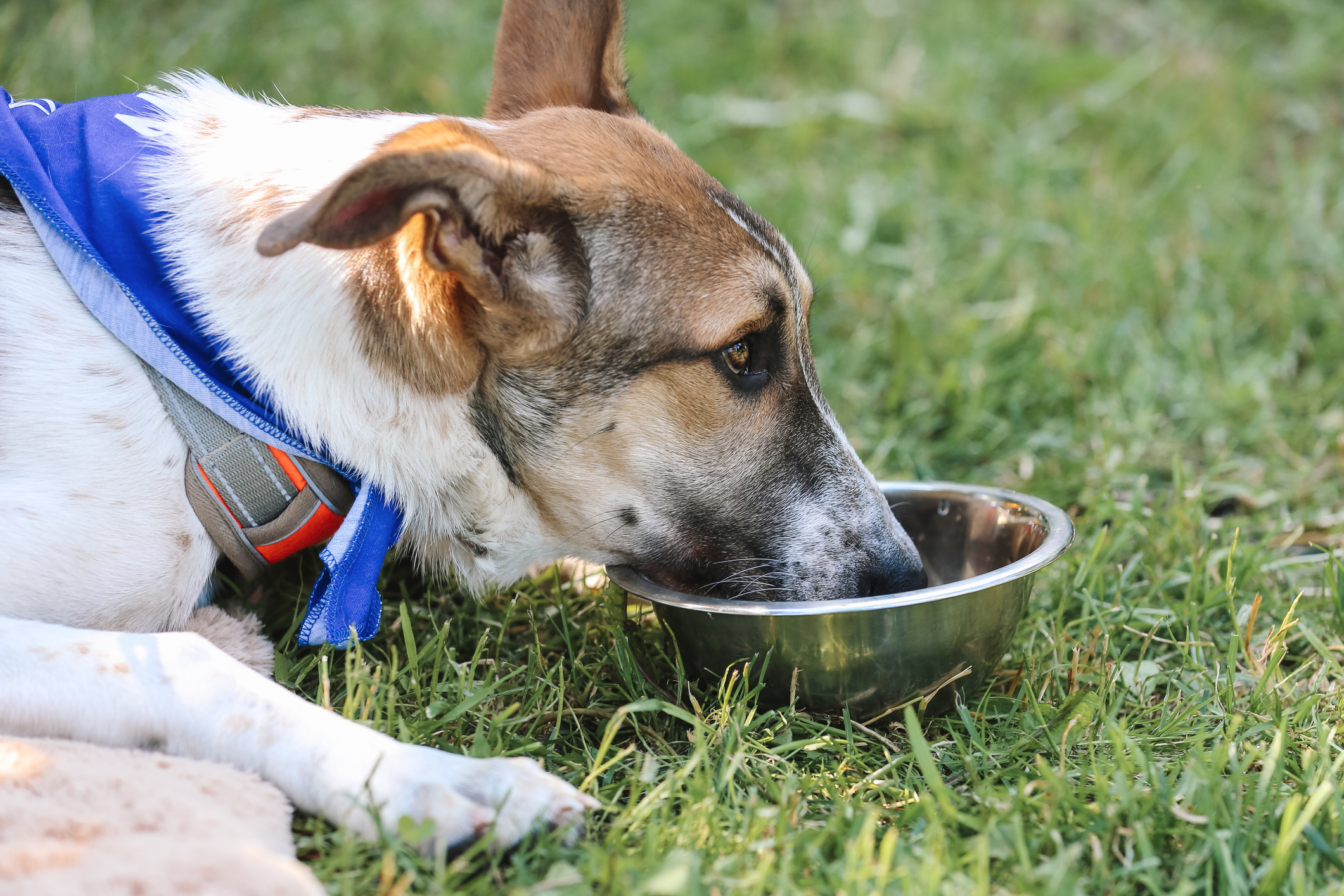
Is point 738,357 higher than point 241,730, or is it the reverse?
point 738,357

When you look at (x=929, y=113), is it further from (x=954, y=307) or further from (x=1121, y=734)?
(x=1121, y=734)

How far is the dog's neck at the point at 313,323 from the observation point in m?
2.77

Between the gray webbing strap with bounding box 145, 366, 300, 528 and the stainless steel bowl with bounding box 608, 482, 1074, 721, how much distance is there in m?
0.93

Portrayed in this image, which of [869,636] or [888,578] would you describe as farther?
[888,578]

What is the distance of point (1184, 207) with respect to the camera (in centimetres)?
646

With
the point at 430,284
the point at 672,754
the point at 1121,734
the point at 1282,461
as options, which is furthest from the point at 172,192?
the point at 1282,461

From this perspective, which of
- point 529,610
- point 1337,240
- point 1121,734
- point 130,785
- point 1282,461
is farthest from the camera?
point 1337,240

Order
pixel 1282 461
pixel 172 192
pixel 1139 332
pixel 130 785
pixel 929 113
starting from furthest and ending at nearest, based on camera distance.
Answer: pixel 929 113
pixel 1139 332
pixel 1282 461
pixel 172 192
pixel 130 785

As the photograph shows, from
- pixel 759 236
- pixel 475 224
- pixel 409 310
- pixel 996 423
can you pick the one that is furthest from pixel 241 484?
pixel 996 423

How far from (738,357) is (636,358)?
28 cm

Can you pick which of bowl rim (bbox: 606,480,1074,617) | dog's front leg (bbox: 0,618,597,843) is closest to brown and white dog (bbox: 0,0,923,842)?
dog's front leg (bbox: 0,618,597,843)

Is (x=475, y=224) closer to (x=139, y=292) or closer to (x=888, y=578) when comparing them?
(x=139, y=292)

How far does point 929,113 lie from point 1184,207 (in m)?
1.58

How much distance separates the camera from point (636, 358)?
2.88 m
